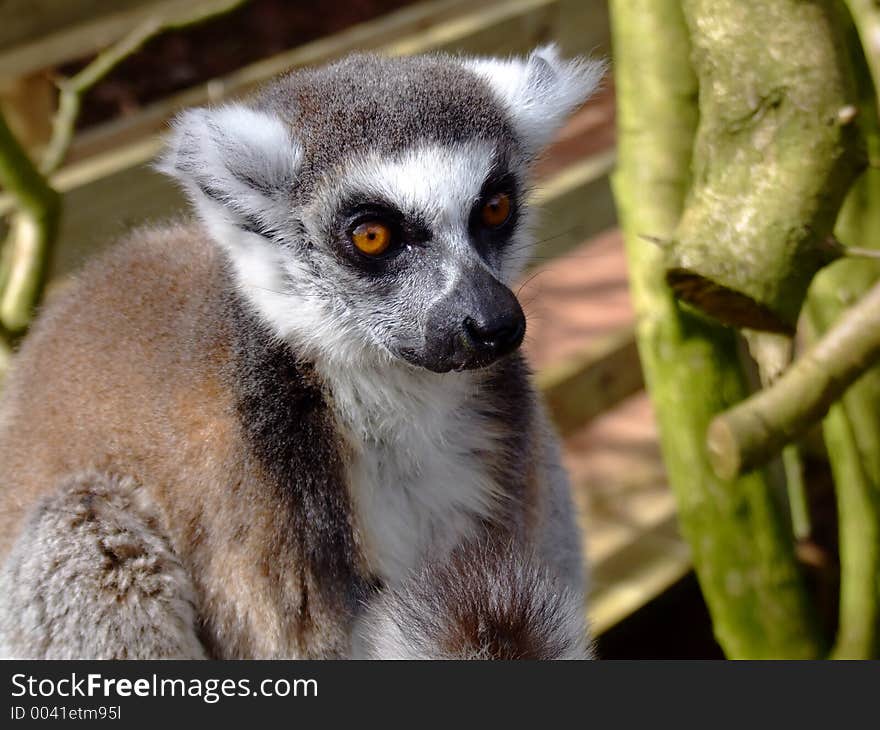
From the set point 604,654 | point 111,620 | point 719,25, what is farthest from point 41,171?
point 604,654

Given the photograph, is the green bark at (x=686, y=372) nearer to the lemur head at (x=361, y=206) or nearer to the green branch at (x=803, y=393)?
the lemur head at (x=361, y=206)

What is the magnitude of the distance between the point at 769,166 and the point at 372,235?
783 millimetres

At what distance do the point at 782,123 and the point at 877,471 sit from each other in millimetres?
1081

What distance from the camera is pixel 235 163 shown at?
7.57 ft

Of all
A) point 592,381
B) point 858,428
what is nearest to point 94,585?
point 858,428

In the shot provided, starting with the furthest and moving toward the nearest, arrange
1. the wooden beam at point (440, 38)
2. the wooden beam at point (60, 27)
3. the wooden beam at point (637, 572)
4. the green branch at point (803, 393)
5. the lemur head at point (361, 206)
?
the wooden beam at point (60, 27)
the wooden beam at point (440, 38)
the wooden beam at point (637, 572)
the lemur head at point (361, 206)
the green branch at point (803, 393)

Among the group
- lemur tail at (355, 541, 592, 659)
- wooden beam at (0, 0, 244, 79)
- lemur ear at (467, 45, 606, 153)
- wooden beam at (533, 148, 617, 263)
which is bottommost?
lemur tail at (355, 541, 592, 659)

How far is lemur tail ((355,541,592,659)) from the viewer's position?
214 cm

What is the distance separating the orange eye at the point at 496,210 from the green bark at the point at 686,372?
338 millimetres

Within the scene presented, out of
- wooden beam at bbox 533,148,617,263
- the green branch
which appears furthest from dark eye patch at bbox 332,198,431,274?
wooden beam at bbox 533,148,617,263

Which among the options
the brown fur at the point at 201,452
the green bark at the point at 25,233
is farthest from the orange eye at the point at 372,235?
the green bark at the point at 25,233

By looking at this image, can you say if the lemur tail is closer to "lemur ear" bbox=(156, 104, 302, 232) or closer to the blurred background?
the blurred background

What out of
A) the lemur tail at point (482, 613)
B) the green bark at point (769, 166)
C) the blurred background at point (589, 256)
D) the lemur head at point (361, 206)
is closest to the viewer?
the green bark at point (769, 166)

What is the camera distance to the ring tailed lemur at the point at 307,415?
2.29m
